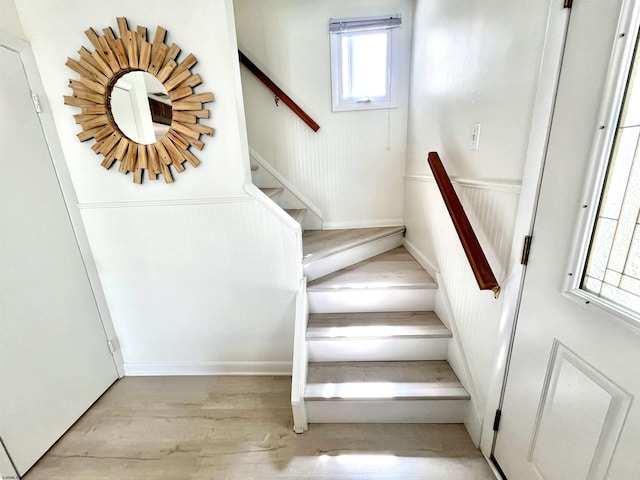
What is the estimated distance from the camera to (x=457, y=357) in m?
1.48

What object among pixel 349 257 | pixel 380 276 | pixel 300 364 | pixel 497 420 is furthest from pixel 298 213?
pixel 497 420

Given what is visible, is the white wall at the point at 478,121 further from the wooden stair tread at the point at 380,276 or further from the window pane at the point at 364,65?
the window pane at the point at 364,65

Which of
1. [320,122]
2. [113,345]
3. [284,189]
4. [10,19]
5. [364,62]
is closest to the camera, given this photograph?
[10,19]

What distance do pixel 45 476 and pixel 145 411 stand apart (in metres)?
0.44

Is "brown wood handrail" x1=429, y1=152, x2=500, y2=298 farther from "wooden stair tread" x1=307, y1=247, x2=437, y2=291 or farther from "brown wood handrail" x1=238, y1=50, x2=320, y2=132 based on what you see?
"brown wood handrail" x1=238, y1=50, x2=320, y2=132

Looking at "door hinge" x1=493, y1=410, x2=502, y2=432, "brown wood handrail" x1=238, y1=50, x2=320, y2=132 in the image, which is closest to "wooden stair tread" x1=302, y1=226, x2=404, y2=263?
"brown wood handrail" x1=238, y1=50, x2=320, y2=132

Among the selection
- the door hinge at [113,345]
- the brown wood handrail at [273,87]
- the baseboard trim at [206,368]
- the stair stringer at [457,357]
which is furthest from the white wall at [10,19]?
the stair stringer at [457,357]

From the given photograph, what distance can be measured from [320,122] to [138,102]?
134 centimetres

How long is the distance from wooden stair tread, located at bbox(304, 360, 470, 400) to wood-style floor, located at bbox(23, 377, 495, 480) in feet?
0.70

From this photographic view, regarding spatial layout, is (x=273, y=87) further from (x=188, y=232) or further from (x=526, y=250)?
(x=526, y=250)

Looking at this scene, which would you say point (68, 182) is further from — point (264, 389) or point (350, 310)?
point (350, 310)

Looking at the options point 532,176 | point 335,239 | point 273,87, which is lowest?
point 335,239

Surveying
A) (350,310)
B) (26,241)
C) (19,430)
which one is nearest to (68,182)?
(26,241)

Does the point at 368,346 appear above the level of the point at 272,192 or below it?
below
